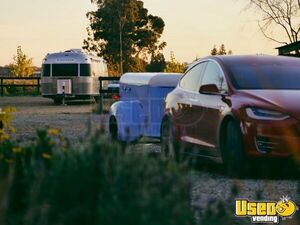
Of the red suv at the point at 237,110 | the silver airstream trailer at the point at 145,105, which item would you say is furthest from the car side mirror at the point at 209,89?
the silver airstream trailer at the point at 145,105

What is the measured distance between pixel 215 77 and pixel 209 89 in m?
0.35

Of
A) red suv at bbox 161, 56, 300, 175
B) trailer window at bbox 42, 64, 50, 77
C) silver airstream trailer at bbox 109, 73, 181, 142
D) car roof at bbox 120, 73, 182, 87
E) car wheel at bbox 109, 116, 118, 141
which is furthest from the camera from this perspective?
trailer window at bbox 42, 64, 50, 77

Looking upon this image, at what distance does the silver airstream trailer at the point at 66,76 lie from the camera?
36.3 metres

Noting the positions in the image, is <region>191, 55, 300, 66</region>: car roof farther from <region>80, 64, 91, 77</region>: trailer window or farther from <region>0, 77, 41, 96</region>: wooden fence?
<region>0, 77, 41, 96</region>: wooden fence

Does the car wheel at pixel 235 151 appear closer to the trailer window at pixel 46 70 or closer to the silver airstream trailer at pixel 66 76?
the silver airstream trailer at pixel 66 76

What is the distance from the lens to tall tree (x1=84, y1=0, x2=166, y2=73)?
8450cm

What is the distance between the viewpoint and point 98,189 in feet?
15.9

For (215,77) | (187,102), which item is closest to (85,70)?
(187,102)

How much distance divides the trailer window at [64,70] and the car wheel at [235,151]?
2754cm

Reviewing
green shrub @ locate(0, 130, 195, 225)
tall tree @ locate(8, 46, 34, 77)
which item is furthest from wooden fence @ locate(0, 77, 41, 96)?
green shrub @ locate(0, 130, 195, 225)

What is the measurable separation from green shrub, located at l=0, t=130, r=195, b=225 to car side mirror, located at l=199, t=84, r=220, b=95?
4.78 m

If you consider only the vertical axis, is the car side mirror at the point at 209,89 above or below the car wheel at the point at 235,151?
above

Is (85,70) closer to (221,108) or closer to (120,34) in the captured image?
(221,108)

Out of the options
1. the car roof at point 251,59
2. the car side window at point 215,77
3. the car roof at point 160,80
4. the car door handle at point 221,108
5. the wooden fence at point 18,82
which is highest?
the car roof at point 251,59
